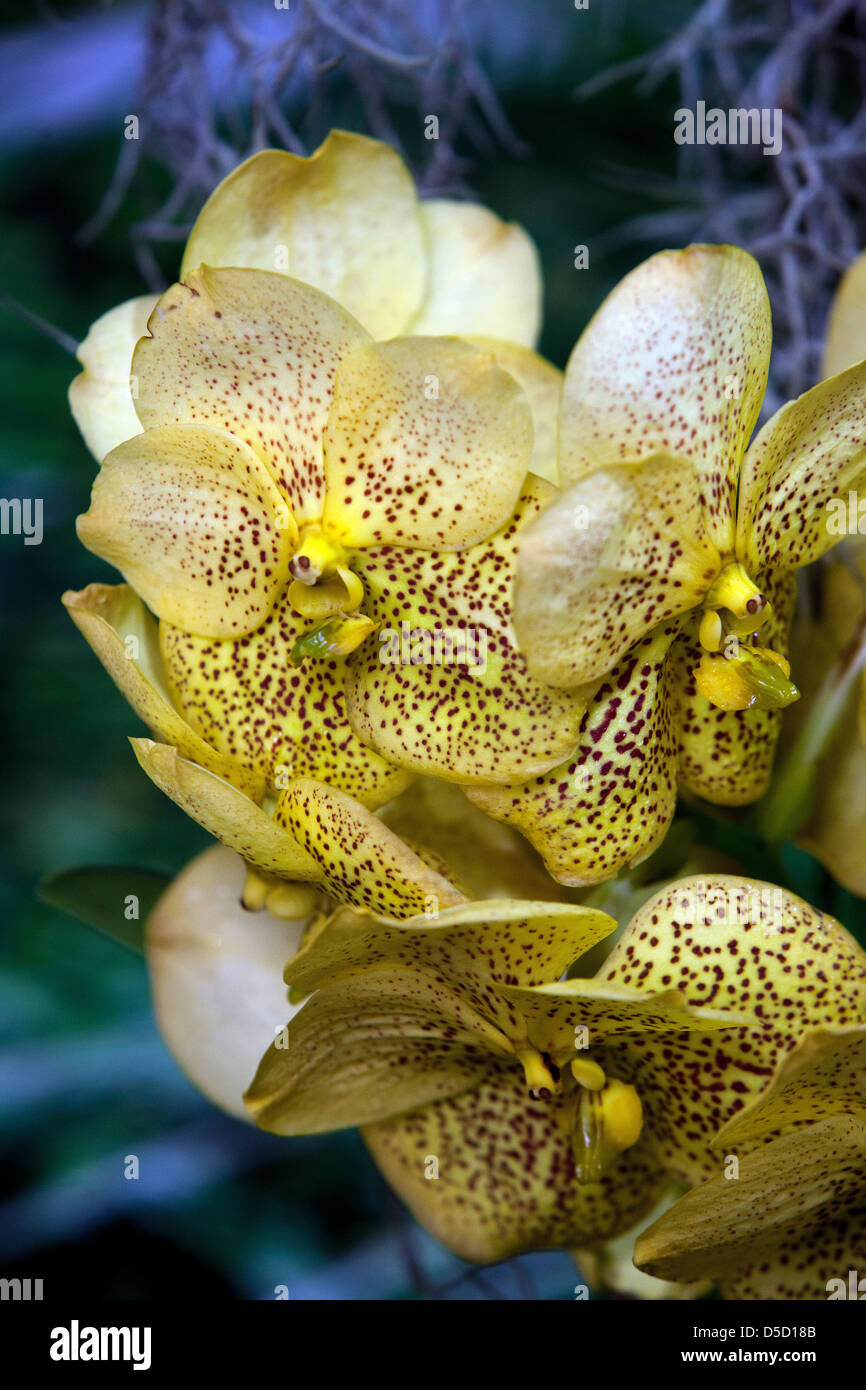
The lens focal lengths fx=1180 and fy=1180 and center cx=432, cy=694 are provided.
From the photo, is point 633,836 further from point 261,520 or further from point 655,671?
point 261,520

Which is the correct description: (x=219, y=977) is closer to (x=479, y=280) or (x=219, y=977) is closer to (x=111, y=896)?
(x=111, y=896)

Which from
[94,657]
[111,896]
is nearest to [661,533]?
[111,896]

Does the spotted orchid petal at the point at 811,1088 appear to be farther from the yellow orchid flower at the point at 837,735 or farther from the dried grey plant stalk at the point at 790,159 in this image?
the dried grey plant stalk at the point at 790,159

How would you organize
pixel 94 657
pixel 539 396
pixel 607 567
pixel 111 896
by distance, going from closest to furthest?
1. pixel 607 567
2. pixel 539 396
3. pixel 111 896
4. pixel 94 657

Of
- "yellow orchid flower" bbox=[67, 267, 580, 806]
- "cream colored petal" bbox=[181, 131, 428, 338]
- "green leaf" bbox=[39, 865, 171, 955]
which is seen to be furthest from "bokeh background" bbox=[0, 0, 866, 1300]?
"yellow orchid flower" bbox=[67, 267, 580, 806]

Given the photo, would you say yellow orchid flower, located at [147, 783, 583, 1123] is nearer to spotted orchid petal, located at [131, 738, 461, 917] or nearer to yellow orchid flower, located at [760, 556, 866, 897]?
spotted orchid petal, located at [131, 738, 461, 917]

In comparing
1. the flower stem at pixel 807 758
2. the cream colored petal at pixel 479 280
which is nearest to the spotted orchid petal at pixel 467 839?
the flower stem at pixel 807 758

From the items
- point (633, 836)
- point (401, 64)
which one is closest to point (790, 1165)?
point (633, 836)
